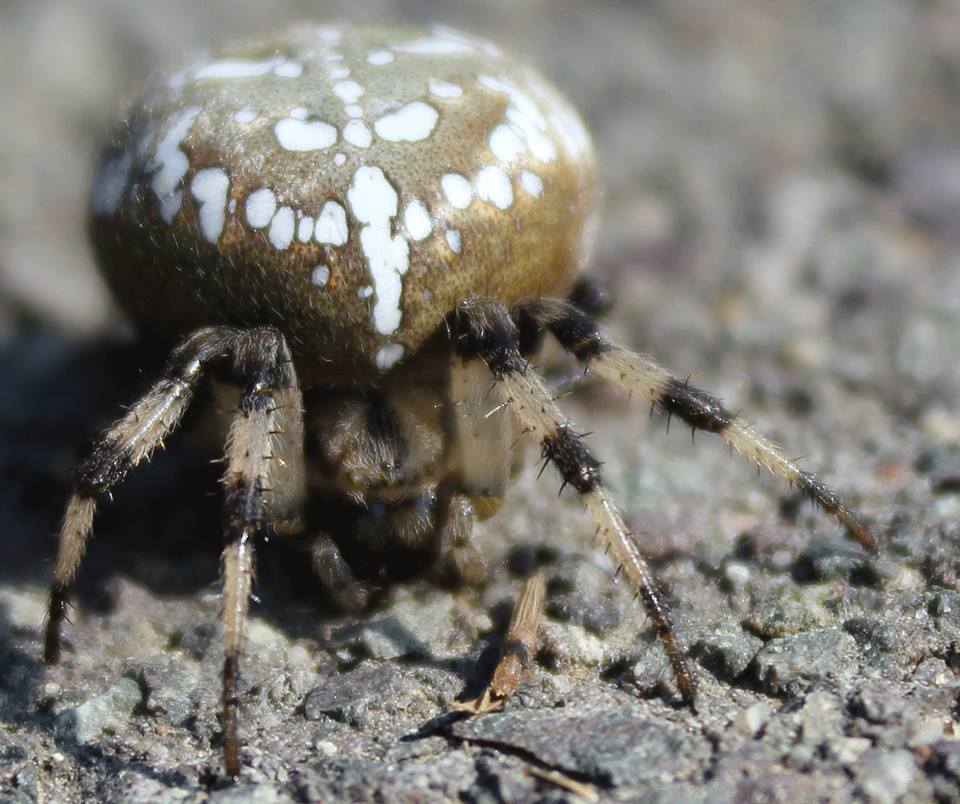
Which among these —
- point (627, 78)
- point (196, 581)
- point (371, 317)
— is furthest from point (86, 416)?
point (627, 78)

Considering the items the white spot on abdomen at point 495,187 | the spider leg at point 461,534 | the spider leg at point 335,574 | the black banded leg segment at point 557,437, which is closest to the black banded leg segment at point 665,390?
the black banded leg segment at point 557,437

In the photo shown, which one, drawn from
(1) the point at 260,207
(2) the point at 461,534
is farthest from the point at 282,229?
(2) the point at 461,534

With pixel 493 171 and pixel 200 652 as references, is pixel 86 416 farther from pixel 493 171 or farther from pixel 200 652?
pixel 493 171

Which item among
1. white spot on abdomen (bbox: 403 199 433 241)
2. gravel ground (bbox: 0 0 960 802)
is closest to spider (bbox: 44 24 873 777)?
white spot on abdomen (bbox: 403 199 433 241)

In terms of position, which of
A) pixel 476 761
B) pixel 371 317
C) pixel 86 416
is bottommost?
pixel 86 416

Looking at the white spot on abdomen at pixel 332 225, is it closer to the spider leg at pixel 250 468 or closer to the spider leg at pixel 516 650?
the spider leg at pixel 250 468

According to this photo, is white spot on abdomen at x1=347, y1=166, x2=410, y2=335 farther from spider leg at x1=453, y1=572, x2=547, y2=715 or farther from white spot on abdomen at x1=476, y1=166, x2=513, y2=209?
spider leg at x1=453, y1=572, x2=547, y2=715
